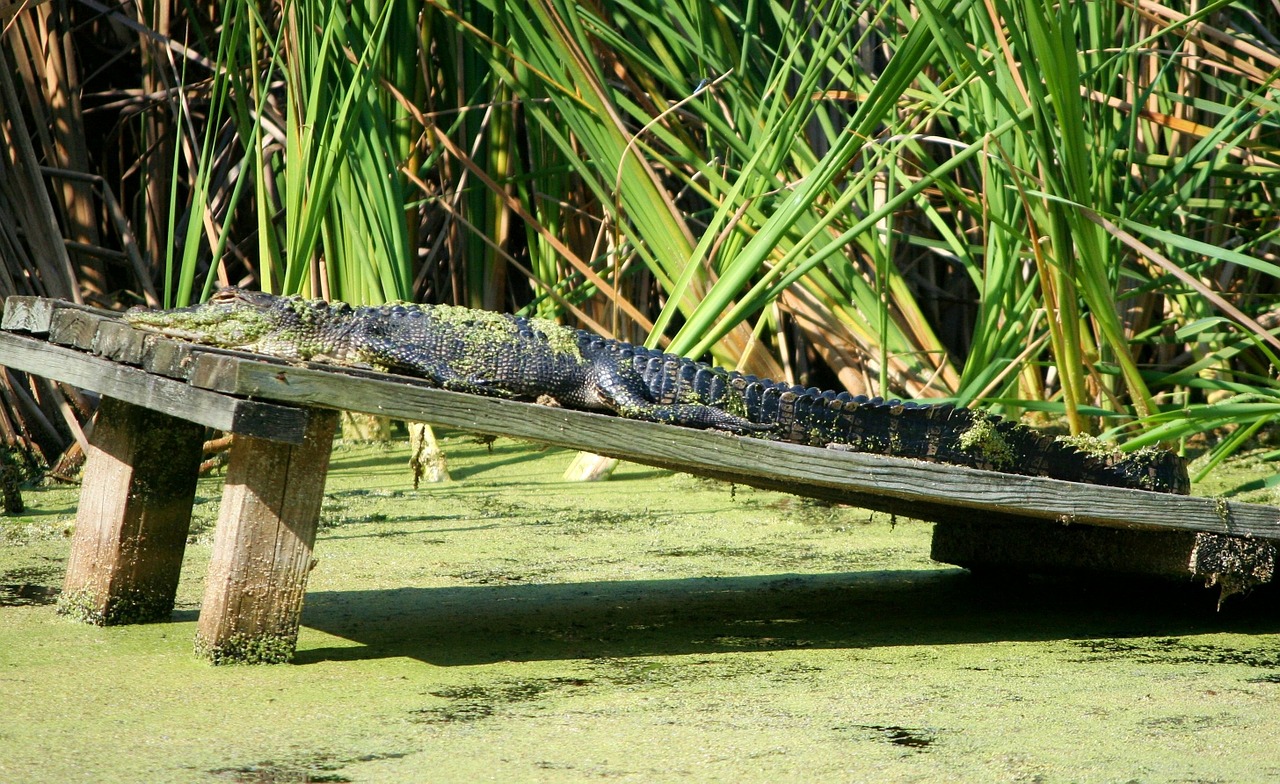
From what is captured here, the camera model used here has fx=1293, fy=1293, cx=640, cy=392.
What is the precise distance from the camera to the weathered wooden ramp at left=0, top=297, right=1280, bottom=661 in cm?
204

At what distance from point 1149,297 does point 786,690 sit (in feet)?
7.95

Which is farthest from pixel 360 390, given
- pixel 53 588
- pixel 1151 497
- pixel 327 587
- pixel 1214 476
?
pixel 1214 476

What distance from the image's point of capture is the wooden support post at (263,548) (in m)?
2.06

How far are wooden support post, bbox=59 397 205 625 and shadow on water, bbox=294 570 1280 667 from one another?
294 mm

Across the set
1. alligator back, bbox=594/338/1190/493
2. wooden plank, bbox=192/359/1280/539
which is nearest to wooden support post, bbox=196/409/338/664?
wooden plank, bbox=192/359/1280/539

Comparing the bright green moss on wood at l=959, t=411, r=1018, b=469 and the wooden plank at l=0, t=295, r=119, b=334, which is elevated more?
the bright green moss on wood at l=959, t=411, r=1018, b=469

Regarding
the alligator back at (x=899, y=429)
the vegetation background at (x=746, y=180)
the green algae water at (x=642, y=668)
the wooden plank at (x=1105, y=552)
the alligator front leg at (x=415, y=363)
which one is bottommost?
the green algae water at (x=642, y=668)

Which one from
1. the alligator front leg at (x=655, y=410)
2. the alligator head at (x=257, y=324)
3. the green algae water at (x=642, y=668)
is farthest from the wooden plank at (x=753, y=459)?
the alligator head at (x=257, y=324)

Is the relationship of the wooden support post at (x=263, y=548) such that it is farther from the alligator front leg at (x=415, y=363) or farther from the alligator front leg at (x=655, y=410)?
the alligator front leg at (x=655, y=410)

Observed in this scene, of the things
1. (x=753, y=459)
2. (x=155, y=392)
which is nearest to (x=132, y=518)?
(x=155, y=392)

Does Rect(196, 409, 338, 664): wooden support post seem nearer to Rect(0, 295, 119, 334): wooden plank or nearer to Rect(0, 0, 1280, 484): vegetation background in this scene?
Rect(0, 295, 119, 334): wooden plank

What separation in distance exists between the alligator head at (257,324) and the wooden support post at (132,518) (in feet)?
0.55

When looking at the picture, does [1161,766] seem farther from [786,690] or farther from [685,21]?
[685,21]

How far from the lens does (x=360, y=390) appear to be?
2006mm
